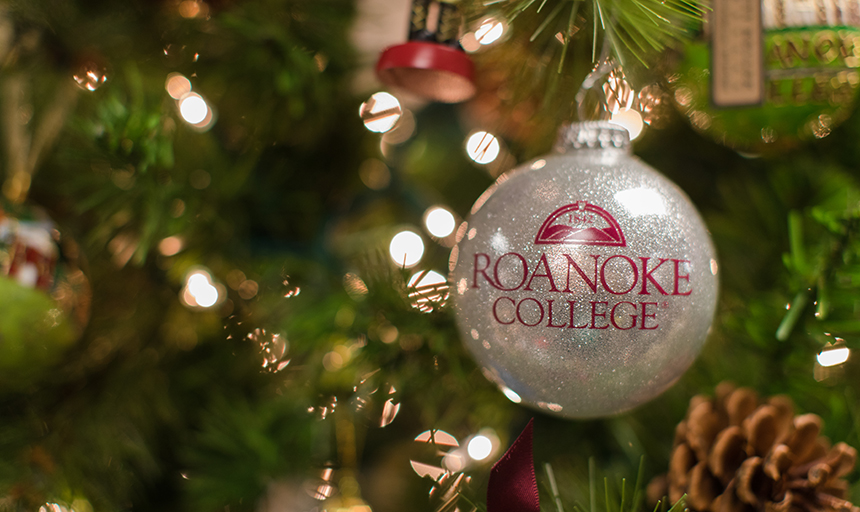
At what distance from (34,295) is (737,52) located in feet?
2.40

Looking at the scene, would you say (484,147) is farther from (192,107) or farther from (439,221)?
(192,107)

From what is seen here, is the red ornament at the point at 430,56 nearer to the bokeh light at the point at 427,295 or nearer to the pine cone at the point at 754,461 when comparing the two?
the bokeh light at the point at 427,295

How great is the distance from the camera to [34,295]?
1.63ft

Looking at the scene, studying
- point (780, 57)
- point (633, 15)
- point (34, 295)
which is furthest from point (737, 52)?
point (34, 295)

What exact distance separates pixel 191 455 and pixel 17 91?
50cm

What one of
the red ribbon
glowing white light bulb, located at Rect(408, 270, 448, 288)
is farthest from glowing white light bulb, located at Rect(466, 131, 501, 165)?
the red ribbon

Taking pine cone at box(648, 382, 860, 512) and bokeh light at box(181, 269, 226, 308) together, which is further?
bokeh light at box(181, 269, 226, 308)

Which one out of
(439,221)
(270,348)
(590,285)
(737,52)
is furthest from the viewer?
(439,221)

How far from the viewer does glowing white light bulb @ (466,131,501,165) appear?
462mm

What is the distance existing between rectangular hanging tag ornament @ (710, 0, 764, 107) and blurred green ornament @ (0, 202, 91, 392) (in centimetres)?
70

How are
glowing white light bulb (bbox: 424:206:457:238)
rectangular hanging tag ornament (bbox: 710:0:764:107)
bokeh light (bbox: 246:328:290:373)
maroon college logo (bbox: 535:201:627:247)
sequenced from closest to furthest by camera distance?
1. maroon college logo (bbox: 535:201:627:247)
2. rectangular hanging tag ornament (bbox: 710:0:764:107)
3. bokeh light (bbox: 246:328:290:373)
4. glowing white light bulb (bbox: 424:206:457:238)

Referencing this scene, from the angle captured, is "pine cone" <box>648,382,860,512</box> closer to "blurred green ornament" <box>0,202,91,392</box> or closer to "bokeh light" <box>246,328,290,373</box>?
"bokeh light" <box>246,328,290,373</box>

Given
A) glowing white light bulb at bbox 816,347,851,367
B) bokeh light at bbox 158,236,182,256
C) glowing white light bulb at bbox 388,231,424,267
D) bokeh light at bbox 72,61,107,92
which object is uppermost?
bokeh light at bbox 72,61,107,92

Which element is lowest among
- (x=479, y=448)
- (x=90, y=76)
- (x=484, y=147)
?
(x=479, y=448)
